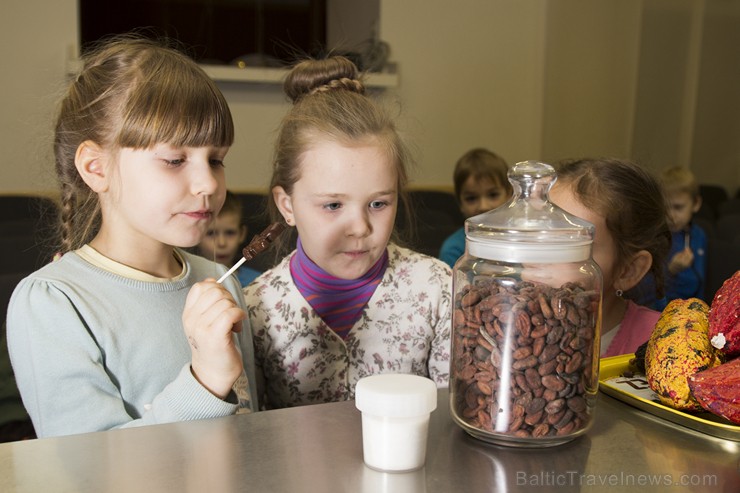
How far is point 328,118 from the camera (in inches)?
50.1

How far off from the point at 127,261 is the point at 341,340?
0.36m

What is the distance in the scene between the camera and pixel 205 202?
104 centimetres

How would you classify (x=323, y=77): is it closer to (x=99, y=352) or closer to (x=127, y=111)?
(x=127, y=111)

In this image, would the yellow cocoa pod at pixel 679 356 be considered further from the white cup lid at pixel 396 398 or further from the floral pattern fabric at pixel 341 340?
the floral pattern fabric at pixel 341 340

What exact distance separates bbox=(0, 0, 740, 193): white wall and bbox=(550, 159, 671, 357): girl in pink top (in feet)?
9.71

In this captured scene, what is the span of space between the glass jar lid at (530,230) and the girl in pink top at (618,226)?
61 cm

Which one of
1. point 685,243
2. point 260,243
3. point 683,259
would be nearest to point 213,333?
point 260,243

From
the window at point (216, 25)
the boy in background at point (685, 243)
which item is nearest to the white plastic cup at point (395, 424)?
the boy in background at point (685, 243)

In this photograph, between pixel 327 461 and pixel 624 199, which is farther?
pixel 624 199

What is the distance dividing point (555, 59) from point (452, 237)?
260cm

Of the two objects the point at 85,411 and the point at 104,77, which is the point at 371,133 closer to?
the point at 104,77

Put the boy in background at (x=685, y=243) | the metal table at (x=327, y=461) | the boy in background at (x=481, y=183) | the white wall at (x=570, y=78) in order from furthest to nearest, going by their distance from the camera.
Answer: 1. the white wall at (x=570, y=78)
2. the boy in background at (x=481, y=183)
3. the boy in background at (x=685, y=243)
4. the metal table at (x=327, y=461)

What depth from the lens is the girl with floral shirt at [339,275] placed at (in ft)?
4.03

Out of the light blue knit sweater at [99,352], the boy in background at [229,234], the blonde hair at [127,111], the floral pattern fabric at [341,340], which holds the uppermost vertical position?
the blonde hair at [127,111]
